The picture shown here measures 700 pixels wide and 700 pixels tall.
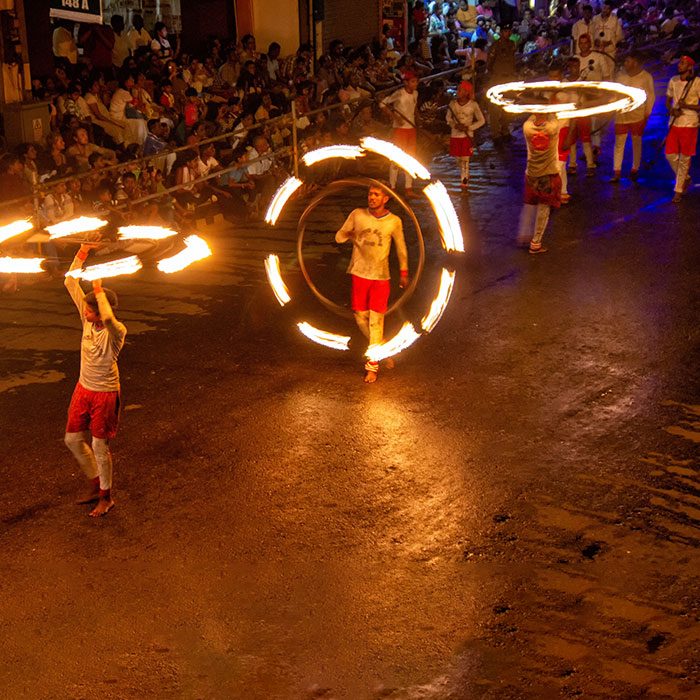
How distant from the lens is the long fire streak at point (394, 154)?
11.2 meters

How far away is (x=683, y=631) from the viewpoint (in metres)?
6.80

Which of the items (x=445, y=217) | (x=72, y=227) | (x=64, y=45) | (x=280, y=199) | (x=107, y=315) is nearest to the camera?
(x=107, y=315)

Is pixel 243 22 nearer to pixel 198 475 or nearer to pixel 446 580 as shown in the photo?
pixel 198 475

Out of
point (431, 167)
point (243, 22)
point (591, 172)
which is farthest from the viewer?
point (243, 22)

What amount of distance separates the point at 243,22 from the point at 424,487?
16.6 metres

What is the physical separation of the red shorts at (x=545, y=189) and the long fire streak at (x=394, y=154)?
10.0 ft

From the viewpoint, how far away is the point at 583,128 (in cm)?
1748

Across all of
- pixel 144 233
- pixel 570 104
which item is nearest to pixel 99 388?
pixel 144 233

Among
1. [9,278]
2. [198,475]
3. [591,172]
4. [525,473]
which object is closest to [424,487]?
[525,473]

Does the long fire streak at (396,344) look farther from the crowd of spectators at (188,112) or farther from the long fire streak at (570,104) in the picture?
the crowd of spectators at (188,112)

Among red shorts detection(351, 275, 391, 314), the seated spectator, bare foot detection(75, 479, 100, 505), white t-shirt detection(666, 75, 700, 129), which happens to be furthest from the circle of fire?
white t-shirt detection(666, 75, 700, 129)

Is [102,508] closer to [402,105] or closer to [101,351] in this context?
[101,351]

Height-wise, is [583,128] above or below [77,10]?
below

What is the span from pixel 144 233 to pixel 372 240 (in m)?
2.21
